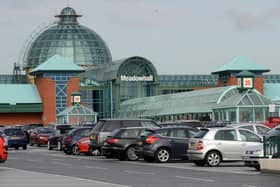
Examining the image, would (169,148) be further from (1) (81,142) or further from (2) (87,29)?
(2) (87,29)

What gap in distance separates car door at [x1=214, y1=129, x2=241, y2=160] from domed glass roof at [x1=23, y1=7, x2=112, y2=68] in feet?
302

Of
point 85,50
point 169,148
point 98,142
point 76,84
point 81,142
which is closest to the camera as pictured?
point 169,148

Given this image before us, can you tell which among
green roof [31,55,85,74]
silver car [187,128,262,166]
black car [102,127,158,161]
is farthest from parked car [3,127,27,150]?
green roof [31,55,85,74]

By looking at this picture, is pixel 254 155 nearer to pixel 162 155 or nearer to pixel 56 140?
pixel 162 155

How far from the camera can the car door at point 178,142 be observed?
36.2 meters

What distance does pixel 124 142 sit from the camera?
127ft

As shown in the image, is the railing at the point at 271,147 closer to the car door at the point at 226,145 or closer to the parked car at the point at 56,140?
the car door at the point at 226,145

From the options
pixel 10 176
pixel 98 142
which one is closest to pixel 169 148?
pixel 98 142

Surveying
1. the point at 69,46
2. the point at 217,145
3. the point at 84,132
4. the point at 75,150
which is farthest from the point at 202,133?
the point at 69,46

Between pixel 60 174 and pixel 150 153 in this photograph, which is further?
pixel 150 153

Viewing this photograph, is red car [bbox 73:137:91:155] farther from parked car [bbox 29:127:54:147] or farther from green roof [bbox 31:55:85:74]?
green roof [bbox 31:55:85:74]

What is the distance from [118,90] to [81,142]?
58.8 m

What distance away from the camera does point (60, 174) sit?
1096 inches

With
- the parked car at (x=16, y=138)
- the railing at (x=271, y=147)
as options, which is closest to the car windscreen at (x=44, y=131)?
the parked car at (x=16, y=138)
